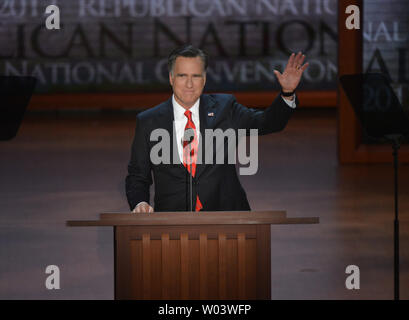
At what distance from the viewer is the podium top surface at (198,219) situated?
231cm

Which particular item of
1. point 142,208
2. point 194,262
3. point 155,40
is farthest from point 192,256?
point 155,40

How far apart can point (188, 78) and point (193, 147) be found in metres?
0.24

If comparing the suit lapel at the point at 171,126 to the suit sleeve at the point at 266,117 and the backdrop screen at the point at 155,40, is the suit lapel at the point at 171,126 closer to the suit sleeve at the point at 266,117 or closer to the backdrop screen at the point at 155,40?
the suit sleeve at the point at 266,117

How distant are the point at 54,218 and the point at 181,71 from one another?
4.06 metres

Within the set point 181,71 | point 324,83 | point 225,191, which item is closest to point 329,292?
point 225,191

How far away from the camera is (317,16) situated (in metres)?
16.9

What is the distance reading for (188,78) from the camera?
2775 millimetres

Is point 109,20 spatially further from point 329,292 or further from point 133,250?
point 133,250

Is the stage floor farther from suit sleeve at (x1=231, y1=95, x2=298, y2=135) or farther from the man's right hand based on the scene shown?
the man's right hand

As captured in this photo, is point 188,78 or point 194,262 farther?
point 188,78

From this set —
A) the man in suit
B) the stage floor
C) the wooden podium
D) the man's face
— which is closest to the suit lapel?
the man in suit

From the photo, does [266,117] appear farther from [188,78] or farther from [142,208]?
[142,208]

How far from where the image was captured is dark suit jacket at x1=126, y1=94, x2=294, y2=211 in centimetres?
294

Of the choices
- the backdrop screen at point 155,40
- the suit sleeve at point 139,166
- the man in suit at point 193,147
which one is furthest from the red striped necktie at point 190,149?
the backdrop screen at point 155,40
